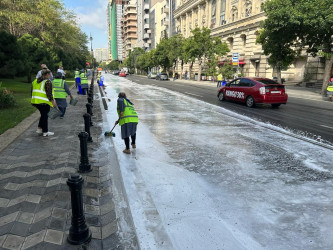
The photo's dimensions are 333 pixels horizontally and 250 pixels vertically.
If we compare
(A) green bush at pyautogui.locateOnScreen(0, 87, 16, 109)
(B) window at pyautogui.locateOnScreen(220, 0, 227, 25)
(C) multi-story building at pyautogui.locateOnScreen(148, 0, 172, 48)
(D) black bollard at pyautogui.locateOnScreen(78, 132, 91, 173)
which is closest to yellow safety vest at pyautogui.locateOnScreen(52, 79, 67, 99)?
(A) green bush at pyautogui.locateOnScreen(0, 87, 16, 109)

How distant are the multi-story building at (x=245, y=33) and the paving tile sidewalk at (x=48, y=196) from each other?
A: 89.1 ft

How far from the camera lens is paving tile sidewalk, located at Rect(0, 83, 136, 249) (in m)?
2.93

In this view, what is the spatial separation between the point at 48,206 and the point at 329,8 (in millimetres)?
19931

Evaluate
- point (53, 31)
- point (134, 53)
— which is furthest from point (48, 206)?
point (134, 53)

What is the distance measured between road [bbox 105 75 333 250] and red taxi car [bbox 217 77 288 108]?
19.0ft

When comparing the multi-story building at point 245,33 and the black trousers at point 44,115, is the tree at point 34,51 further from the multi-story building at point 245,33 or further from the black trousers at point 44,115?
the multi-story building at point 245,33

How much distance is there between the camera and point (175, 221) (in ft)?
11.1

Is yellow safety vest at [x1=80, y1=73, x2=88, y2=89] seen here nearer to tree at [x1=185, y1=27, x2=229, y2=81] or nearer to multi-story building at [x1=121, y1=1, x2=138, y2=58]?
tree at [x1=185, y1=27, x2=229, y2=81]

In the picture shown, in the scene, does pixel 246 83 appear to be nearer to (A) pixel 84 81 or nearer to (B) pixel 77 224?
(A) pixel 84 81

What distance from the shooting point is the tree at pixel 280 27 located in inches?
720

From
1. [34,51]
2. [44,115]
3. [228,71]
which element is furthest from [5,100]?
[228,71]

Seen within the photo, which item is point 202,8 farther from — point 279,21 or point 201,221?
point 201,221

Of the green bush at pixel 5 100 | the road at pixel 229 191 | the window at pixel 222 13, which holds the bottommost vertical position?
the road at pixel 229 191

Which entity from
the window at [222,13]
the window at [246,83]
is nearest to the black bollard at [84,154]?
the window at [246,83]
